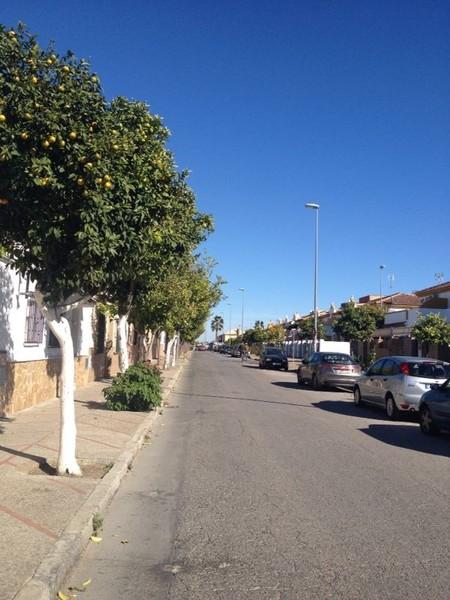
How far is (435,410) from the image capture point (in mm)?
11805

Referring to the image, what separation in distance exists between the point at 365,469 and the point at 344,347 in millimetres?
37875

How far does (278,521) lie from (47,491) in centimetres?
245

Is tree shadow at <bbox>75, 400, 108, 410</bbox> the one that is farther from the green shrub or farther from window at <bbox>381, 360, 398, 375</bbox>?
window at <bbox>381, 360, 398, 375</bbox>

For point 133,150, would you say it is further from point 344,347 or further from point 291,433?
point 344,347

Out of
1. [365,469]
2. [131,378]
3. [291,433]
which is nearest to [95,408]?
[131,378]

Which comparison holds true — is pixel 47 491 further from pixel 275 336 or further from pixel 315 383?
pixel 275 336

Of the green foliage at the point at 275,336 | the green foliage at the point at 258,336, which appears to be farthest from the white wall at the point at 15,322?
the green foliage at the point at 258,336

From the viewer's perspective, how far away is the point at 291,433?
12.2m

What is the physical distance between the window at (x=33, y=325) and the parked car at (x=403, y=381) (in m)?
8.38

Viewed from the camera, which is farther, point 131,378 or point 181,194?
point 131,378

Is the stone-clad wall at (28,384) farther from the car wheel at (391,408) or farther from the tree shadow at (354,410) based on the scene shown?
the car wheel at (391,408)

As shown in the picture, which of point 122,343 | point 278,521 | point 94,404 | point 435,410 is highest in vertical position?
point 122,343

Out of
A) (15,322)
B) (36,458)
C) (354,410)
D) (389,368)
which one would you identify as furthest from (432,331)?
(36,458)

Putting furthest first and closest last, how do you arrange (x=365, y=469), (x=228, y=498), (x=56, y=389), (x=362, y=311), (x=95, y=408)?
(x=362, y=311) → (x=56, y=389) → (x=95, y=408) → (x=365, y=469) → (x=228, y=498)
